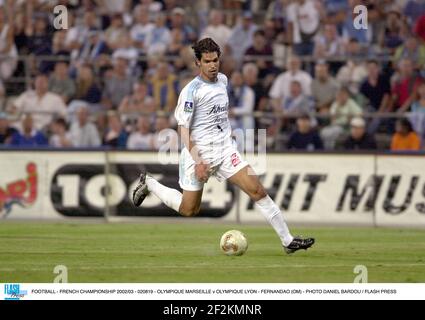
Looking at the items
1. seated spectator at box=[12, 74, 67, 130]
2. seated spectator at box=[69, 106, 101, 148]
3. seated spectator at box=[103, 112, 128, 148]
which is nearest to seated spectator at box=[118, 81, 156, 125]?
seated spectator at box=[103, 112, 128, 148]

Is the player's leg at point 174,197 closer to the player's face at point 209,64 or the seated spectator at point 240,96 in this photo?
the player's face at point 209,64

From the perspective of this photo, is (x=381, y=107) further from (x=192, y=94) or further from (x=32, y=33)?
(x=192, y=94)

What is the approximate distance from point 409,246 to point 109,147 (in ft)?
23.6

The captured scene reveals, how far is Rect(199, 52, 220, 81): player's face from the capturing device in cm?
1408

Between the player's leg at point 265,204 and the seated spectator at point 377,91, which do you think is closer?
the player's leg at point 265,204

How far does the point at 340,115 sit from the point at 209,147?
827 cm

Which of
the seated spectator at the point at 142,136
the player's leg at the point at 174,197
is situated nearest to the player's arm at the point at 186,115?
the player's leg at the point at 174,197

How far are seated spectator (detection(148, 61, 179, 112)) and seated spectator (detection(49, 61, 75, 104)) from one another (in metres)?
1.74

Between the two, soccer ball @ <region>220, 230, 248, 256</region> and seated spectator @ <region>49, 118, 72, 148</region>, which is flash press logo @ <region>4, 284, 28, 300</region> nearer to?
soccer ball @ <region>220, 230, 248, 256</region>

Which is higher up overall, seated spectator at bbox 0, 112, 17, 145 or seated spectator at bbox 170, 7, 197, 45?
seated spectator at bbox 170, 7, 197, 45

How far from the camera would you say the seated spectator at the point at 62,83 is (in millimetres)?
24297

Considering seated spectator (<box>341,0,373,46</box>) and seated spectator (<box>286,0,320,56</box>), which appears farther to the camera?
seated spectator (<box>286,0,320,56</box>)

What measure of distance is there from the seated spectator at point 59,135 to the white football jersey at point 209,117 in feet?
28.4
